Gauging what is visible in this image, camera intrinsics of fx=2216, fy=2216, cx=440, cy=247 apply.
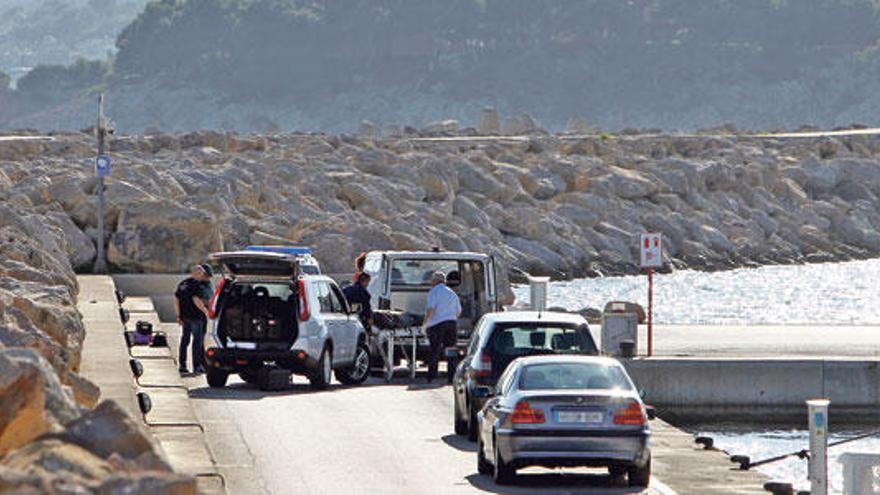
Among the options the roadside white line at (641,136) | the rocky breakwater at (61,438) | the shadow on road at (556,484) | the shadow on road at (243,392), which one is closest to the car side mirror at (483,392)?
the shadow on road at (556,484)

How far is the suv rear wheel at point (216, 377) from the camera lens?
1105 inches

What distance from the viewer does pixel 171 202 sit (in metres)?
49.3

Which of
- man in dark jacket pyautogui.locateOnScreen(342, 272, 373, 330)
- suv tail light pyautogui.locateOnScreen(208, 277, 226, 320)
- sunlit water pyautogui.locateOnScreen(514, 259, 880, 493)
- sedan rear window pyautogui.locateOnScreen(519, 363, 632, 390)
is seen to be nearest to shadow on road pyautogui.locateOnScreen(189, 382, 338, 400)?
suv tail light pyautogui.locateOnScreen(208, 277, 226, 320)

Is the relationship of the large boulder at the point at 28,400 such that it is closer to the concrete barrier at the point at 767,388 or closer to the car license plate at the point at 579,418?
the car license plate at the point at 579,418

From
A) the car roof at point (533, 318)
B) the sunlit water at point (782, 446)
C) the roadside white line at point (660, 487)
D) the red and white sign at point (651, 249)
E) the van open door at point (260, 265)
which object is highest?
the red and white sign at point (651, 249)

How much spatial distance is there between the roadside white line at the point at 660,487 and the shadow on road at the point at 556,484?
195mm

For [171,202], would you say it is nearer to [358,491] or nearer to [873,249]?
[358,491]

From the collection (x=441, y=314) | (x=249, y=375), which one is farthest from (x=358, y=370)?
(x=249, y=375)

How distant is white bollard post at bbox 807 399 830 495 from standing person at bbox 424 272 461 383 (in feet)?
36.8

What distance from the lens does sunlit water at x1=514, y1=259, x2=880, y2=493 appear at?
63.5m

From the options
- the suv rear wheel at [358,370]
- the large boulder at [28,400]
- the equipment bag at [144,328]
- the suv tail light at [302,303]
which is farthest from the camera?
the equipment bag at [144,328]

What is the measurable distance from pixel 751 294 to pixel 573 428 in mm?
55453

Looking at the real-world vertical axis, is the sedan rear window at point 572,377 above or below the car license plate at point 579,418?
above

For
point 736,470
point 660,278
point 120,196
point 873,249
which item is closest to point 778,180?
point 873,249
